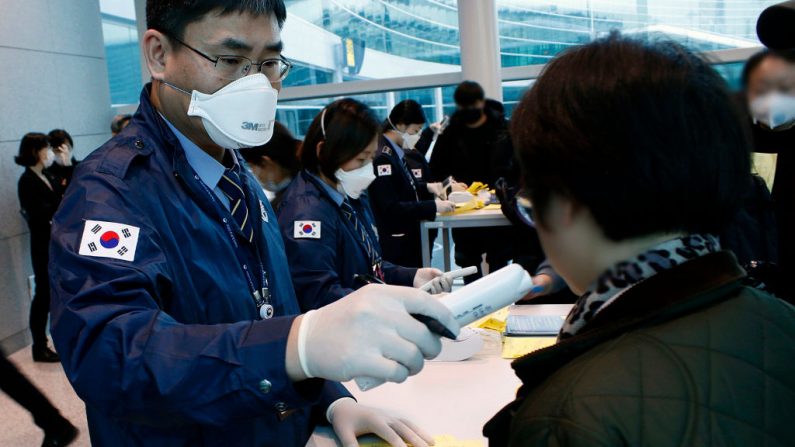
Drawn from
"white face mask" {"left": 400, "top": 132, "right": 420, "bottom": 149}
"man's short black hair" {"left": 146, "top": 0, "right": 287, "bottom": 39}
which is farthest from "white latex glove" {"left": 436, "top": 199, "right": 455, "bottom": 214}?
"man's short black hair" {"left": 146, "top": 0, "right": 287, "bottom": 39}

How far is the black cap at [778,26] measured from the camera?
4.04ft

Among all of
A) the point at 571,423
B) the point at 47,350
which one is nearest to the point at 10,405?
the point at 47,350

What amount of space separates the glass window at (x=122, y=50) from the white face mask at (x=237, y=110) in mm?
5510

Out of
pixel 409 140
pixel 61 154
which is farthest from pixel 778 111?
pixel 61 154

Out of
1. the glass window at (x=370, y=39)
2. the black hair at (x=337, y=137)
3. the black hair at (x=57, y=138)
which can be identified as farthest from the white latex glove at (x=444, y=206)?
the black hair at (x=57, y=138)

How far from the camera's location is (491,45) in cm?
518

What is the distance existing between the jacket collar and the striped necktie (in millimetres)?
685

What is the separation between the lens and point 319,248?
1952 mm

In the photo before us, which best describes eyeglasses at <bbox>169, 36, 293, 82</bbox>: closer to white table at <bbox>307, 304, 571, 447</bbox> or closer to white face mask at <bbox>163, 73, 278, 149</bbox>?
white face mask at <bbox>163, 73, 278, 149</bbox>

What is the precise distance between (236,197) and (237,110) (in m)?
0.17

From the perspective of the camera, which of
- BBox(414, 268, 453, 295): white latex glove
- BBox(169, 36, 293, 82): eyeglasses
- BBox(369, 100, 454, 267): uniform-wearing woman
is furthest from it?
BBox(369, 100, 454, 267): uniform-wearing woman

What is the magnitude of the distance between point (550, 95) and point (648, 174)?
13cm

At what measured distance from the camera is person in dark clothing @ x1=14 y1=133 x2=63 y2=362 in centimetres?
391

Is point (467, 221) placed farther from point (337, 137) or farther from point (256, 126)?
point (256, 126)
